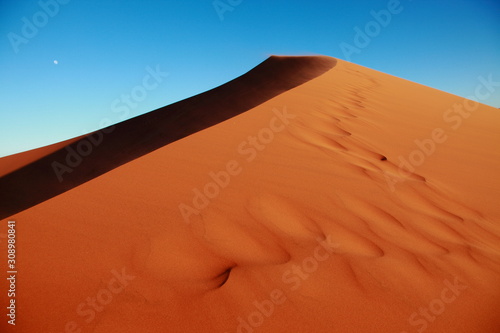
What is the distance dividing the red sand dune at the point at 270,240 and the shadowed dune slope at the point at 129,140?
0.49 metres

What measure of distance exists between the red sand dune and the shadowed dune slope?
1.62ft

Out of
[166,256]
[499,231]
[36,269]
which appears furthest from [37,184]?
[499,231]

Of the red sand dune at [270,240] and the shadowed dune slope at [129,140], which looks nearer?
the red sand dune at [270,240]

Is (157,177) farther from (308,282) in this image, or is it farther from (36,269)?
(308,282)

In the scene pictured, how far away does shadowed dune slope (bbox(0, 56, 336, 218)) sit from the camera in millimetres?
4727

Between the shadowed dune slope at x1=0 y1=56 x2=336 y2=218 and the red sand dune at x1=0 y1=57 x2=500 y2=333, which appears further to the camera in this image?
the shadowed dune slope at x1=0 y1=56 x2=336 y2=218

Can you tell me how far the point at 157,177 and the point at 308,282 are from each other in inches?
71.3

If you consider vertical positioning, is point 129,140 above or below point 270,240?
above

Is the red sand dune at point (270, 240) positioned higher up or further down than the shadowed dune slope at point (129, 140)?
further down

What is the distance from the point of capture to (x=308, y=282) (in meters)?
1.61

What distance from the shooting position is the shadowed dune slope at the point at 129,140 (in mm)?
4727

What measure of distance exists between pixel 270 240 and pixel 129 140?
4.99 metres

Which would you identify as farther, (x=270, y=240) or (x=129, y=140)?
(x=129, y=140)

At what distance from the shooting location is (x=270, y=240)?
1.96 m
